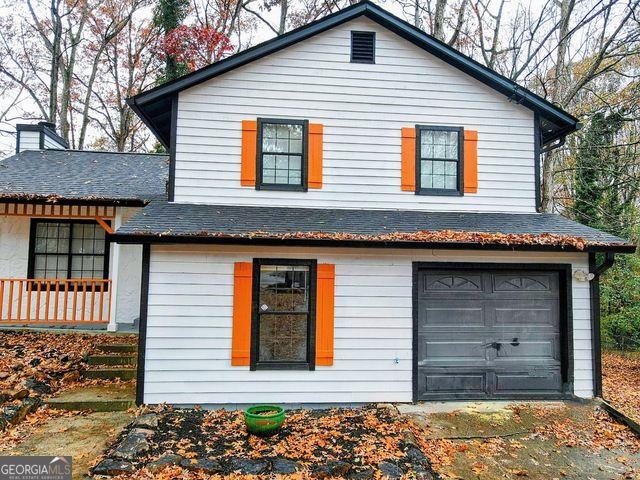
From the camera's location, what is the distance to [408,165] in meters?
7.47

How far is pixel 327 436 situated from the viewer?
16.8 feet

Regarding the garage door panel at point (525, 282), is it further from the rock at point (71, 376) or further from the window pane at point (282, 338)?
the rock at point (71, 376)

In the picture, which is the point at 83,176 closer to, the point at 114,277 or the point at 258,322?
the point at 114,277

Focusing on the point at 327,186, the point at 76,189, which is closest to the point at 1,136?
the point at 76,189

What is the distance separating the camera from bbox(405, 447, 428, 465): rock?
14.8 ft

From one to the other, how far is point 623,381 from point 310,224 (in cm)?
773

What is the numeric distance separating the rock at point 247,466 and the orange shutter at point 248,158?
14.5 ft

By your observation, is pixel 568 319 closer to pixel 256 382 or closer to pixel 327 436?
pixel 327 436

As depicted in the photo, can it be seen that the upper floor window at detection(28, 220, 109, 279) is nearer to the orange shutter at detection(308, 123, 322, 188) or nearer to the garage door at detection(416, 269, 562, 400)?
the orange shutter at detection(308, 123, 322, 188)

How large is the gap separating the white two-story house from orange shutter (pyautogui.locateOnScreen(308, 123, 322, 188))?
0.03 meters

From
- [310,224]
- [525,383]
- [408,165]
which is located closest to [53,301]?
[310,224]

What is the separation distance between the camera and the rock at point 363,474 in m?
4.18

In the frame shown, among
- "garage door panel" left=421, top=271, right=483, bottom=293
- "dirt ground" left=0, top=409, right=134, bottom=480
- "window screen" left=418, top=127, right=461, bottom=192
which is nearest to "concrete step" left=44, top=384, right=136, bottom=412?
"dirt ground" left=0, top=409, right=134, bottom=480

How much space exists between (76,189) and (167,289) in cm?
458
